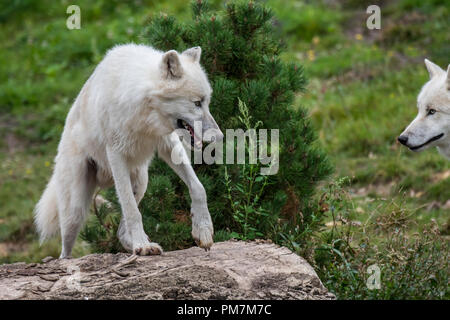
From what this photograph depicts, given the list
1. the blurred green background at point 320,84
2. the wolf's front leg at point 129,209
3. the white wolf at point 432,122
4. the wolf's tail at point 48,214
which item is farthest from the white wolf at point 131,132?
the white wolf at point 432,122

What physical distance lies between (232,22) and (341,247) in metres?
2.09

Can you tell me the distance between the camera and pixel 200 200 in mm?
4410

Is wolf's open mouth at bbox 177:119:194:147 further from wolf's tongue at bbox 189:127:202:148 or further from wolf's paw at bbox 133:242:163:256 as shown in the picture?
wolf's paw at bbox 133:242:163:256

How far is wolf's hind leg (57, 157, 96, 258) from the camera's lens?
16.7 feet

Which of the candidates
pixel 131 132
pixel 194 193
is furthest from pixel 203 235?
pixel 131 132

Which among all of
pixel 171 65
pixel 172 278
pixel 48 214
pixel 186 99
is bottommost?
pixel 172 278

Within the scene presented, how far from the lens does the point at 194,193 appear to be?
4.44 m

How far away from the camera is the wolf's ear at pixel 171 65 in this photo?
13.9 ft

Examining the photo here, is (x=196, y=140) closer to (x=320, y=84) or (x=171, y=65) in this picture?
(x=171, y=65)

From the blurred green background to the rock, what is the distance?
2.30 metres

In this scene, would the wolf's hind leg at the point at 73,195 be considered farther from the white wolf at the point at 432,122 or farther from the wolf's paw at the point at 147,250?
the white wolf at the point at 432,122

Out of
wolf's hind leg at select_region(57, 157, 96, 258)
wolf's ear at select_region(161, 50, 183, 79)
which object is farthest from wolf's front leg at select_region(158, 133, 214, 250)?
wolf's hind leg at select_region(57, 157, 96, 258)

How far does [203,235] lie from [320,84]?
20.4 feet
